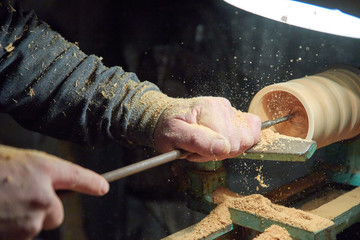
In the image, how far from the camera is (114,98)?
57.2 inches

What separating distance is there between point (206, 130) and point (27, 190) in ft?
2.12

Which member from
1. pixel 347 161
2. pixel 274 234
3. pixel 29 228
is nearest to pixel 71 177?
pixel 29 228

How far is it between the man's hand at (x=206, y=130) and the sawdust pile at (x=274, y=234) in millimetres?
267

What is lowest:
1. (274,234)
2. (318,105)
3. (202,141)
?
(274,234)

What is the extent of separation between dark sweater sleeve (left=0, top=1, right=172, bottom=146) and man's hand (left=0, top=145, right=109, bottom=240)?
0.63 m

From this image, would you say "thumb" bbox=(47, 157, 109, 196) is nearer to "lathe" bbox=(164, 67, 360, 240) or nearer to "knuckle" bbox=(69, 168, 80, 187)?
"knuckle" bbox=(69, 168, 80, 187)

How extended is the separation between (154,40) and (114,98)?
3.45 feet

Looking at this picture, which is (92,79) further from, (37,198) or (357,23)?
(357,23)

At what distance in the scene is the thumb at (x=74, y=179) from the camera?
2.59 feet

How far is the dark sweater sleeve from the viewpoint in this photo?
4.61 feet

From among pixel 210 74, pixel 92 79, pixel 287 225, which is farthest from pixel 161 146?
pixel 210 74

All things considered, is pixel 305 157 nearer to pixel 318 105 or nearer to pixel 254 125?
pixel 254 125

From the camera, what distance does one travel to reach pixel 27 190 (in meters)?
0.75

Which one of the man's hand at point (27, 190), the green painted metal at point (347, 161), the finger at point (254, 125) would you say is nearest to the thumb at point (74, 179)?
the man's hand at point (27, 190)
